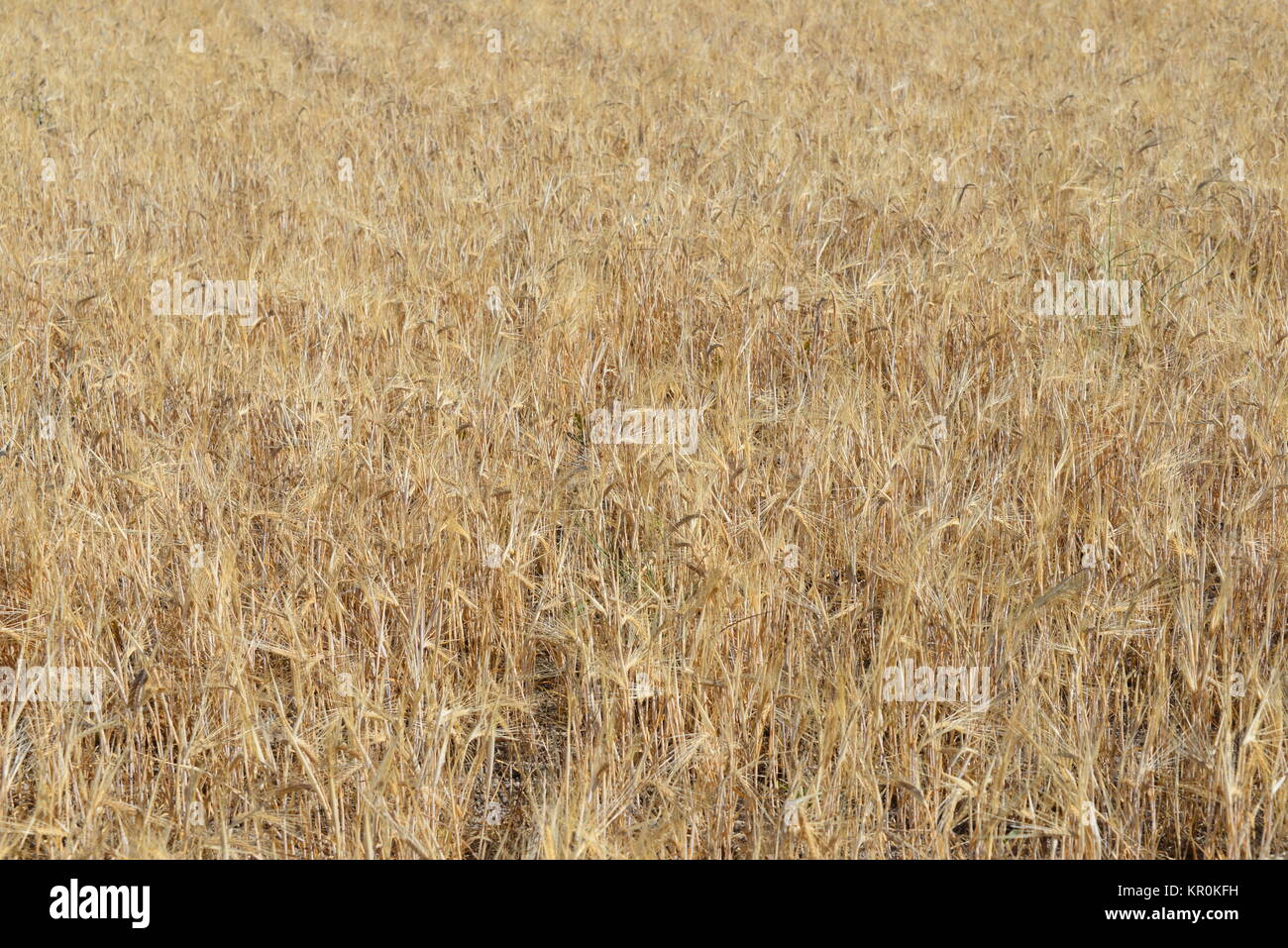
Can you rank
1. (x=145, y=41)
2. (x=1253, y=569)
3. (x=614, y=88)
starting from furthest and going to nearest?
(x=145, y=41) → (x=614, y=88) → (x=1253, y=569)

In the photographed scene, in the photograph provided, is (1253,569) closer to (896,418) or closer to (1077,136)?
(896,418)

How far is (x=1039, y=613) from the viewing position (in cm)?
182

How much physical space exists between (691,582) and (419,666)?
20.8 inches

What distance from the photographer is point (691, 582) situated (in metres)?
2.05

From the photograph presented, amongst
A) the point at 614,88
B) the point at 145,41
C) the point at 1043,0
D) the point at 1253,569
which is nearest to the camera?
the point at 1253,569

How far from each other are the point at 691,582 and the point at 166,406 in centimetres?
149

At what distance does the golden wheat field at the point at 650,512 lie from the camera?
1619 mm

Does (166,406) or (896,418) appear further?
(166,406)

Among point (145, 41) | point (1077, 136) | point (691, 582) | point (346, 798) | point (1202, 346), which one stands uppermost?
point (145, 41)

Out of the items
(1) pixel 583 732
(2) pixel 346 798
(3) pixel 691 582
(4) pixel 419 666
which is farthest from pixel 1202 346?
(2) pixel 346 798

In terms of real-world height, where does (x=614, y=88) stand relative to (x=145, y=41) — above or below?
below

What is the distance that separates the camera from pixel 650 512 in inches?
86.5

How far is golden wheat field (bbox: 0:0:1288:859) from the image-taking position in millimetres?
1619

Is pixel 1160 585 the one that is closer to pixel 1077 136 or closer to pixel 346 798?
pixel 346 798
